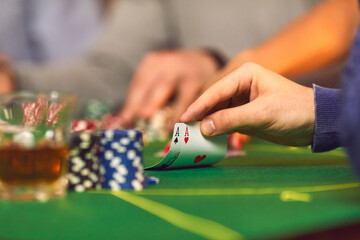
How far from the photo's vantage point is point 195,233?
2.16ft

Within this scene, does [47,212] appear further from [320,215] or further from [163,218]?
[320,215]

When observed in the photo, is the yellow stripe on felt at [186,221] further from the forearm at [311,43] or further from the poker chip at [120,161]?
the forearm at [311,43]

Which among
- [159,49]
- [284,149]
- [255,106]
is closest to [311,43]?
[284,149]

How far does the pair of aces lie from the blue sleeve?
0.85 ft

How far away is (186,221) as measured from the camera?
728 millimetres

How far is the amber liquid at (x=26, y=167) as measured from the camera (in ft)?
2.97

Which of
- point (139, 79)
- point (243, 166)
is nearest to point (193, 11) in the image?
point (139, 79)

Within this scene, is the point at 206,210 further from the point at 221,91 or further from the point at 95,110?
the point at 95,110

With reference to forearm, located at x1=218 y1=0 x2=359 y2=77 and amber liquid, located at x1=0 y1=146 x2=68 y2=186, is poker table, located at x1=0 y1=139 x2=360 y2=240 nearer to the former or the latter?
amber liquid, located at x1=0 y1=146 x2=68 y2=186

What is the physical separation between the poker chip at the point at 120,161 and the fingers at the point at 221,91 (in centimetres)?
23

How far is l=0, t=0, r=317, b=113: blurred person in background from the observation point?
118 inches

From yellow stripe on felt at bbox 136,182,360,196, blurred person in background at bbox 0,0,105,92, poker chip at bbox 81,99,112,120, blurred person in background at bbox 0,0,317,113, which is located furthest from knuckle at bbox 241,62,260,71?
blurred person in background at bbox 0,0,105,92

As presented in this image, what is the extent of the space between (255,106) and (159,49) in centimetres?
399

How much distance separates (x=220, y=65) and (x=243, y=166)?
1756 millimetres
